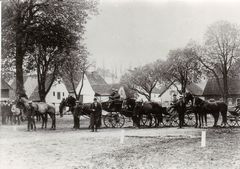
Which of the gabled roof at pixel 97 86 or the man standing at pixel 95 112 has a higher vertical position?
the gabled roof at pixel 97 86

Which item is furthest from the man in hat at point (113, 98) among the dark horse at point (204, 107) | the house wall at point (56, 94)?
the house wall at point (56, 94)

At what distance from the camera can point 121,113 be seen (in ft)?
66.9

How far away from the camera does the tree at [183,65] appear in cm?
4278

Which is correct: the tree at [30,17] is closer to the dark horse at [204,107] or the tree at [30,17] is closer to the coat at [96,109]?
the coat at [96,109]

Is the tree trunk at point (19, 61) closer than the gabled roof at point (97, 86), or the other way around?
the tree trunk at point (19, 61)

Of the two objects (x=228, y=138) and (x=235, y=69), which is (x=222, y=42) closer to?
(x=235, y=69)

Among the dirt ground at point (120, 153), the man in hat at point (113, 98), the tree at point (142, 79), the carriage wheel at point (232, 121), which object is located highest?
the tree at point (142, 79)

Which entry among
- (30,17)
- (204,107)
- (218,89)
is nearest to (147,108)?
(204,107)

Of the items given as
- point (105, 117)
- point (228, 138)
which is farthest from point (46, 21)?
point (228, 138)

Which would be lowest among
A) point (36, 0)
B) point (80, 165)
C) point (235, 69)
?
point (80, 165)

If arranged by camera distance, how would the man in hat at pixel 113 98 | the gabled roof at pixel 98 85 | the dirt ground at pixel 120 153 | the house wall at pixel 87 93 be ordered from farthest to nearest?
the gabled roof at pixel 98 85 < the house wall at pixel 87 93 < the man in hat at pixel 113 98 < the dirt ground at pixel 120 153

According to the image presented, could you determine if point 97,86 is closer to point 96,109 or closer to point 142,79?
point 142,79

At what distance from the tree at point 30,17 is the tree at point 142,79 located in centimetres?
3874

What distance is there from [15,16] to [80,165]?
52.5 feet
